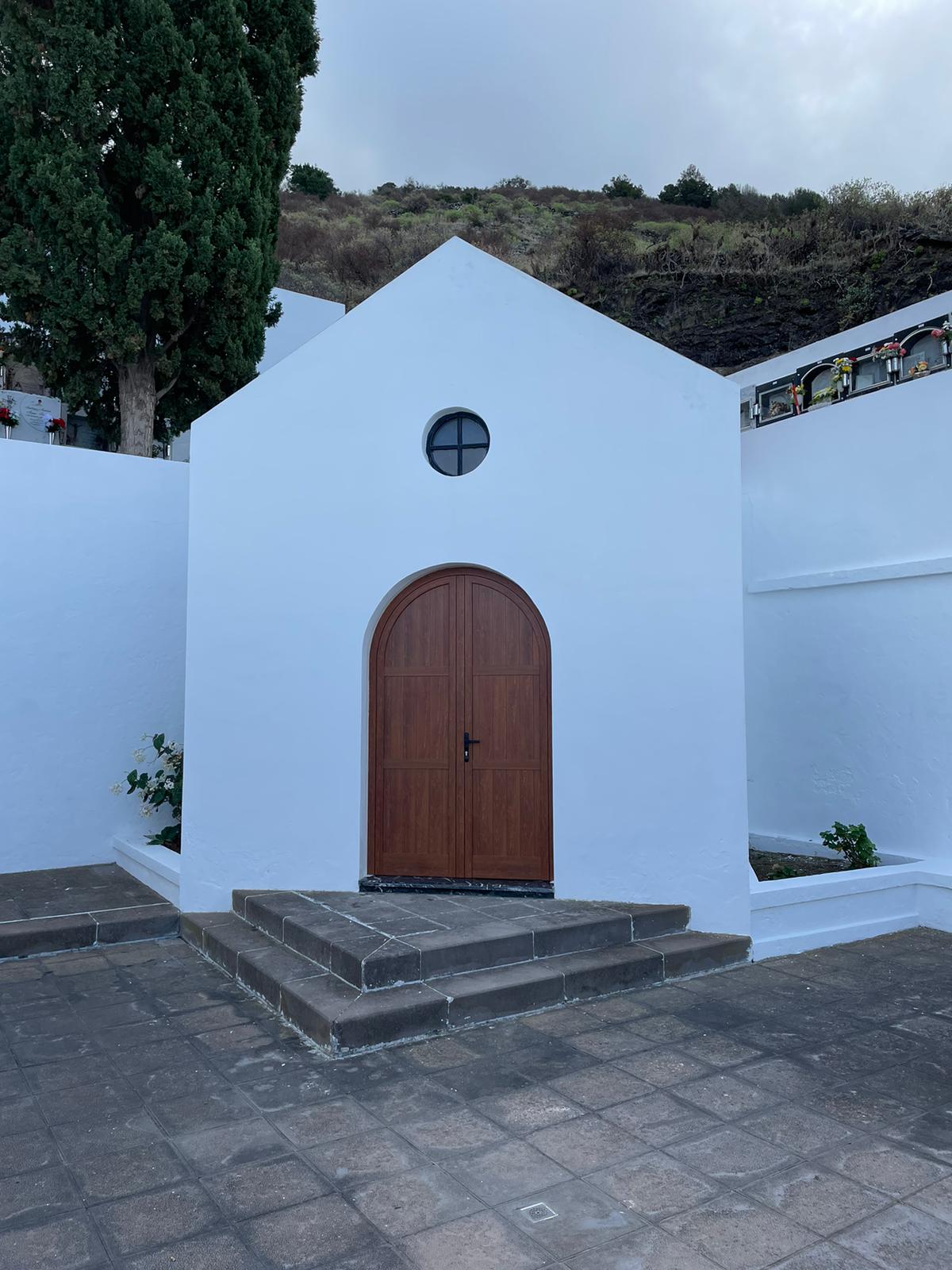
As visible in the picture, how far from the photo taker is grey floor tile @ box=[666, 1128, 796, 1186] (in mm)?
3047

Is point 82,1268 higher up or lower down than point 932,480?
lower down

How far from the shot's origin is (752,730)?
8.15 m

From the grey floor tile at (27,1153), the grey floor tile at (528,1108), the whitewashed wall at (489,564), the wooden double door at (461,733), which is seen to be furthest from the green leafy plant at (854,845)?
the grey floor tile at (27,1153)

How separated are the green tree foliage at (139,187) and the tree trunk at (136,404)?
18mm

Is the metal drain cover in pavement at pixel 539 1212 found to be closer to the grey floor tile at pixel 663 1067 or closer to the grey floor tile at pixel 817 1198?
the grey floor tile at pixel 817 1198

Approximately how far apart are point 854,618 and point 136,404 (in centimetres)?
789

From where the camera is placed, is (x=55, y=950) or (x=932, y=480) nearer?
(x=55, y=950)

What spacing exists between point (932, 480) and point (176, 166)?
8.06m

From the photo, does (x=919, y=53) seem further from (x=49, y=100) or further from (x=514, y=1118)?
(x=514, y=1118)

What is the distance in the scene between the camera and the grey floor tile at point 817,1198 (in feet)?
9.10

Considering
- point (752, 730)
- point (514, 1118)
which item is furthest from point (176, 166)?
point (514, 1118)

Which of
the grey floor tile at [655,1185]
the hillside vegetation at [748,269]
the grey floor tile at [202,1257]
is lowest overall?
the grey floor tile at [202,1257]

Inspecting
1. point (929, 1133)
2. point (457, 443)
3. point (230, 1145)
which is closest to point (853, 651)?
point (457, 443)

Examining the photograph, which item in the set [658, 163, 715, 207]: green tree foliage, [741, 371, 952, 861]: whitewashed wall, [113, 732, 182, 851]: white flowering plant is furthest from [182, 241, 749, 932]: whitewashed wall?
[658, 163, 715, 207]: green tree foliage
